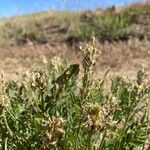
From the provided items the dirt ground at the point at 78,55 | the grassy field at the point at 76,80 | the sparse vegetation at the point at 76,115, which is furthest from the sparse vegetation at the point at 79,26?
the sparse vegetation at the point at 76,115

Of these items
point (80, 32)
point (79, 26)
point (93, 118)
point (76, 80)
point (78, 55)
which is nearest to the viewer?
point (93, 118)

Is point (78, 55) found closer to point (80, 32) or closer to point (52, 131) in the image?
point (80, 32)

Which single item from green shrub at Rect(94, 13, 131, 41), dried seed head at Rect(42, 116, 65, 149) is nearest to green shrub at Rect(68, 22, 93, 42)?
green shrub at Rect(94, 13, 131, 41)

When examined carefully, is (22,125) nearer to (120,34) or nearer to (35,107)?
(35,107)

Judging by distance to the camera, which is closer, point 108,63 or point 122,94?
point 122,94

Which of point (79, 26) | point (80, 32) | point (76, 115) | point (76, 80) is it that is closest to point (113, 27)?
point (80, 32)

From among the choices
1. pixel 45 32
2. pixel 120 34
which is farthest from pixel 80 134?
pixel 45 32
